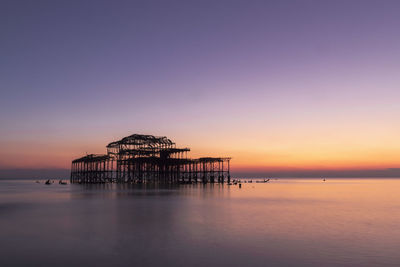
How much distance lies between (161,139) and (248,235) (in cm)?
7504

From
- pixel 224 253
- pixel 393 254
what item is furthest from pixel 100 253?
pixel 393 254

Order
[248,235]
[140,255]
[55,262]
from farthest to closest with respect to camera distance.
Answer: [248,235] < [140,255] < [55,262]

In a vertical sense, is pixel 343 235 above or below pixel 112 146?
below

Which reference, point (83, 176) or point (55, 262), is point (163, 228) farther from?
point (83, 176)

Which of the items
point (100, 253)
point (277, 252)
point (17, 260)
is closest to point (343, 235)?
point (277, 252)

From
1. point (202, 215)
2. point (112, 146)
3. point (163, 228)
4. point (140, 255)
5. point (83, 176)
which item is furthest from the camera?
point (83, 176)

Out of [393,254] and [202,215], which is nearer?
[393,254]

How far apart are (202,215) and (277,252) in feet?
39.3

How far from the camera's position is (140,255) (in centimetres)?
1353

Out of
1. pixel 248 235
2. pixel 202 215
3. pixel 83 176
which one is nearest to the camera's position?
pixel 248 235

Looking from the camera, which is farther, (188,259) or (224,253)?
(224,253)

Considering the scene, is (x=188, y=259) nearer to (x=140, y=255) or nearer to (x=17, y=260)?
(x=140, y=255)

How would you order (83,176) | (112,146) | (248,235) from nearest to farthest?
(248,235) < (112,146) < (83,176)

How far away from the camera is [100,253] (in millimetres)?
13859
